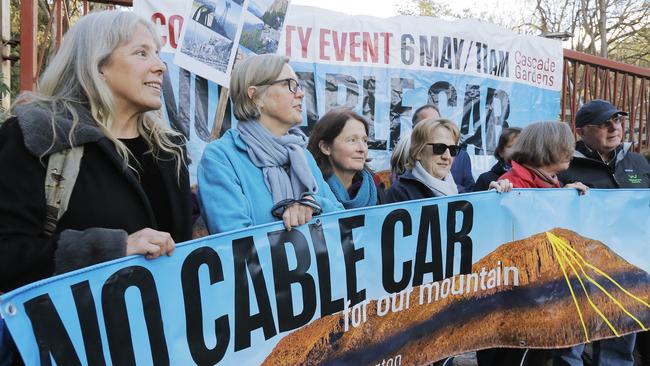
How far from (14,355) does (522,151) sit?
2.68 m

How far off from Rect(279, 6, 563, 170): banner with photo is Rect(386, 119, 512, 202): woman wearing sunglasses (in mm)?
1760

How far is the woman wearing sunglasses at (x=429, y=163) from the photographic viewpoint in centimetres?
313

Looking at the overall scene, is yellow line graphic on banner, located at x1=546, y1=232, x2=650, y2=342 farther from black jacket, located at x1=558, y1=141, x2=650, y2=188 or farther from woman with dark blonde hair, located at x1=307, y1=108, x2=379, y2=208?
woman with dark blonde hair, located at x1=307, y1=108, x2=379, y2=208

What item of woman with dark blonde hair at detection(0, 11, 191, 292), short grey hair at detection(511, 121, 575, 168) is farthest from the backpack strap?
short grey hair at detection(511, 121, 575, 168)

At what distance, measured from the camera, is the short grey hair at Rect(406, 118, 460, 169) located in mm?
3227

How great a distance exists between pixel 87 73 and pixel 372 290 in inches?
49.5

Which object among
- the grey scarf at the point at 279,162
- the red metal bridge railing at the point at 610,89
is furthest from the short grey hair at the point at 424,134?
the red metal bridge railing at the point at 610,89

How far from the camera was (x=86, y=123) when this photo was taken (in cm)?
174

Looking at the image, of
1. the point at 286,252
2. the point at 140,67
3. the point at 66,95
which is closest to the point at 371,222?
the point at 286,252

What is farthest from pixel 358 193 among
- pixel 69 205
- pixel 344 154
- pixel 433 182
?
pixel 69 205

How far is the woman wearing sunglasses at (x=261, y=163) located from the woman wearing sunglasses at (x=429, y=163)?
0.61 m

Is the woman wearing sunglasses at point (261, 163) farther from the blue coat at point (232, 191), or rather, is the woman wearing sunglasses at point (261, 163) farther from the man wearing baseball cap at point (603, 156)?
the man wearing baseball cap at point (603, 156)

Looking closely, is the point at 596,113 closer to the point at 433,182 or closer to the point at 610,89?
the point at 433,182

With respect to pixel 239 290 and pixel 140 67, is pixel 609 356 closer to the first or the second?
pixel 239 290
